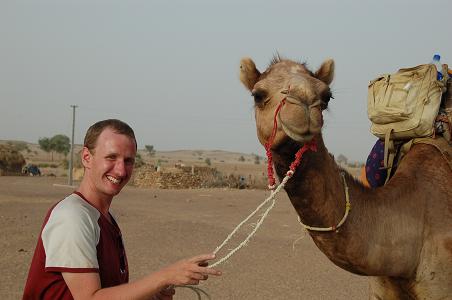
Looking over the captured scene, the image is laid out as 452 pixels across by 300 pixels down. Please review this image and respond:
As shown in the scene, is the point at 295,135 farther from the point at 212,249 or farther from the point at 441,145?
the point at 212,249

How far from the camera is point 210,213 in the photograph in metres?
17.0

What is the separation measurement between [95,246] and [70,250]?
12cm

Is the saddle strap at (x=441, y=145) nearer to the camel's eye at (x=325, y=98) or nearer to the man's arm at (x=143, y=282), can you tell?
the camel's eye at (x=325, y=98)

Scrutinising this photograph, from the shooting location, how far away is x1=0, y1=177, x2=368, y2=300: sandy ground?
745cm

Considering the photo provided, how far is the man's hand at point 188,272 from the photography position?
208cm

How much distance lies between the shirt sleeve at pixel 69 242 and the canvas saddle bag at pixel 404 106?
→ 8.53 ft

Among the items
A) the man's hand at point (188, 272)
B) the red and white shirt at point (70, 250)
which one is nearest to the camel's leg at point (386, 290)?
the man's hand at point (188, 272)

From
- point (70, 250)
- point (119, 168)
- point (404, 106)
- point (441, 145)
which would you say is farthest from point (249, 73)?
point (441, 145)

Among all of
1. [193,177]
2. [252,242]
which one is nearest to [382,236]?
[252,242]

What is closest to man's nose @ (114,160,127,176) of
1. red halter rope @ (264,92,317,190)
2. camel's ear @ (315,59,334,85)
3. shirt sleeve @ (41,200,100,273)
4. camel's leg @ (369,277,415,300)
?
shirt sleeve @ (41,200,100,273)

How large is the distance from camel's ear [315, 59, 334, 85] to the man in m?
1.30

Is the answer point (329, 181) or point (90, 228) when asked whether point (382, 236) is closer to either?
point (329, 181)

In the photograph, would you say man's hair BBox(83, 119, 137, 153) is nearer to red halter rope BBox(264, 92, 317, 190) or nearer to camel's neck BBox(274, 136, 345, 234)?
red halter rope BBox(264, 92, 317, 190)

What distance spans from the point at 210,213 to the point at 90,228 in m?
14.9
